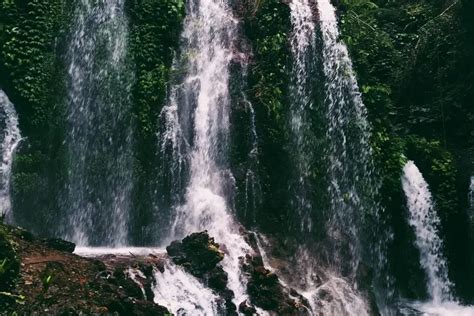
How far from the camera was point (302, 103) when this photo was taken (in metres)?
13.9

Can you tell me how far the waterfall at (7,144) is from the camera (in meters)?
12.5

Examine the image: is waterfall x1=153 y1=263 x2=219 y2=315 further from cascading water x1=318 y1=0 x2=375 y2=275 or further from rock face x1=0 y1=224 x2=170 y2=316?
cascading water x1=318 y1=0 x2=375 y2=275

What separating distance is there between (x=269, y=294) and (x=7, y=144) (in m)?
6.60

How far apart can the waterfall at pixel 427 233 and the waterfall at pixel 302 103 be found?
2.35m

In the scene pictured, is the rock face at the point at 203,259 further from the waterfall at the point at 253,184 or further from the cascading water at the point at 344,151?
the cascading water at the point at 344,151

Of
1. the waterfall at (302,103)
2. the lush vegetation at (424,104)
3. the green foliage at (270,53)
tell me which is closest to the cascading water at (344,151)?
the lush vegetation at (424,104)

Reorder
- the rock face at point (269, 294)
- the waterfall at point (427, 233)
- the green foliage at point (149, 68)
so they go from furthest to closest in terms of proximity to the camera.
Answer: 1. the green foliage at point (149, 68)
2. the waterfall at point (427, 233)
3. the rock face at point (269, 294)

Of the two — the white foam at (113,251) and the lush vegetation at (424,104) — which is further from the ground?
the lush vegetation at (424,104)

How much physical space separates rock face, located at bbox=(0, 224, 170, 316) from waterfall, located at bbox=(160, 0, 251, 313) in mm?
2661

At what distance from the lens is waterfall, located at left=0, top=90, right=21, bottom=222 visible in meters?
12.5

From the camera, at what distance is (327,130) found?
1380 centimetres

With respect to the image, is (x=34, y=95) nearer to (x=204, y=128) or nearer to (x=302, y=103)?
(x=204, y=128)

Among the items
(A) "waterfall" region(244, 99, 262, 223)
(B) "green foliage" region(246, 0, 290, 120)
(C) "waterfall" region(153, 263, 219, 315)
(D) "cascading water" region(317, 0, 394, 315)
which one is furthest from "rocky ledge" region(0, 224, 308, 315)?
(B) "green foliage" region(246, 0, 290, 120)

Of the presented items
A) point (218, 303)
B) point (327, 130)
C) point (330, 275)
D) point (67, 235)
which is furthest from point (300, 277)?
point (67, 235)
